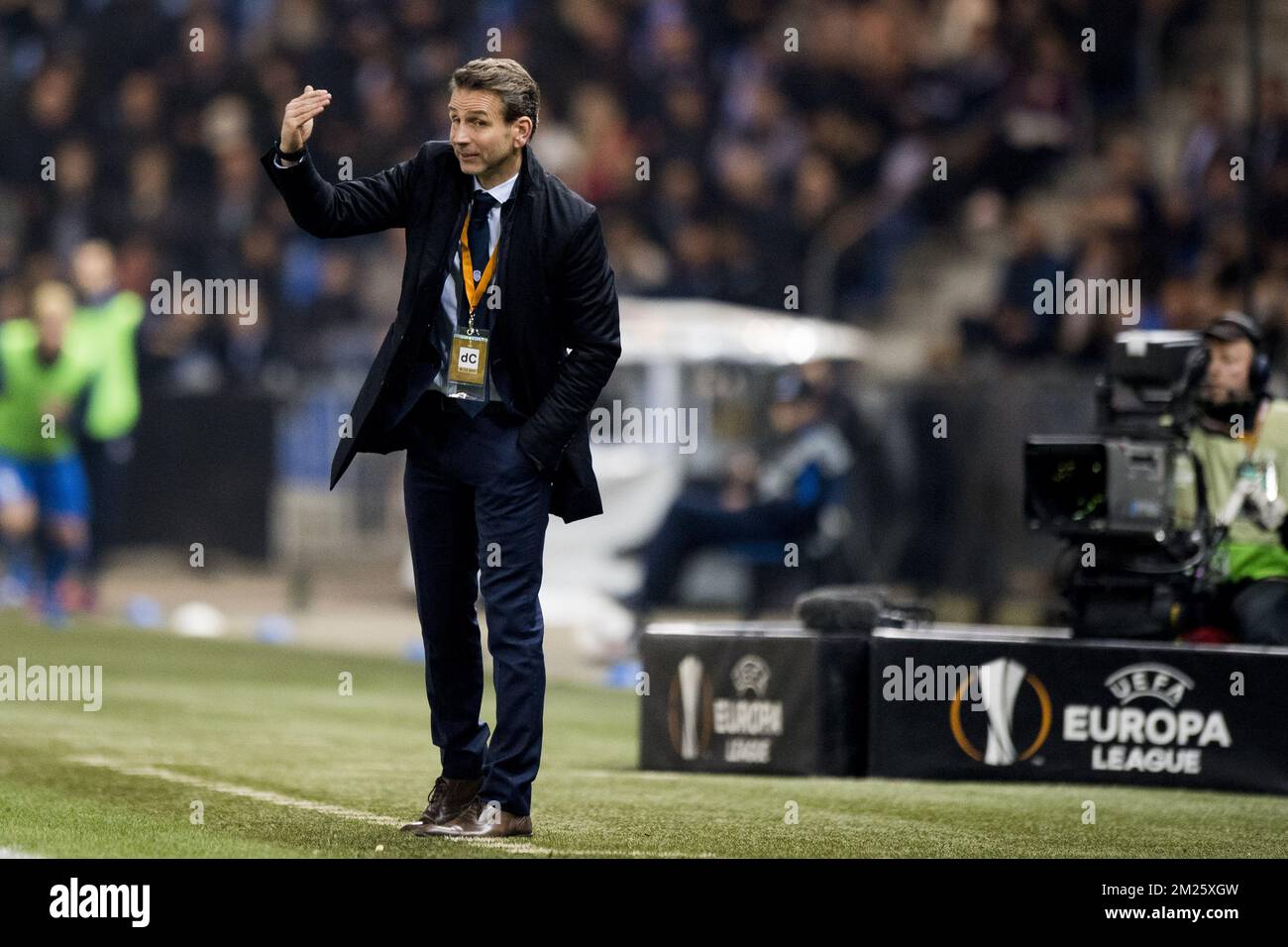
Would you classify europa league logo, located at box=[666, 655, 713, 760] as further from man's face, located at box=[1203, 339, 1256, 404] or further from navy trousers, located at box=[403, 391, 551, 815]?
navy trousers, located at box=[403, 391, 551, 815]

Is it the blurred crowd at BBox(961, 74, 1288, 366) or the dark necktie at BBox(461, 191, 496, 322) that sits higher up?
the blurred crowd at BBox(961, 74, 1288, 366)

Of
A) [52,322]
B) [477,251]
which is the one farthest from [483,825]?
[52,322]

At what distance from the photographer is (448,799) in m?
7.33

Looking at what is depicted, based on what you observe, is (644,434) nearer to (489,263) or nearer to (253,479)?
(253,479)

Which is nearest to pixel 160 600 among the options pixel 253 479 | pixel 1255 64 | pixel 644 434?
pixel 253 479

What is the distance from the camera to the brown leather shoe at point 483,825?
23.2ft

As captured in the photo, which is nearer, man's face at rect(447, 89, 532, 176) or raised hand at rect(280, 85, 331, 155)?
raised hand at rect(280, 85, 331, 155)

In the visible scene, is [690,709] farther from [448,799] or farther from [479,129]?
[479,129]

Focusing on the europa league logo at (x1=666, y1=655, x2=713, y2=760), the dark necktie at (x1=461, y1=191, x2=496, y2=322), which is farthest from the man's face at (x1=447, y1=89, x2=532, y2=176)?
the europa league logo at (x1=666, y1=655, x2=713, y2=760)

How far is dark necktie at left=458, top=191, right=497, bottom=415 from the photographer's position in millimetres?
7070

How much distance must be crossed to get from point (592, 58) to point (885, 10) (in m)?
3.01

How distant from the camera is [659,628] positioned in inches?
392

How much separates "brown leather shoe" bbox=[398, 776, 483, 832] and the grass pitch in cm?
15

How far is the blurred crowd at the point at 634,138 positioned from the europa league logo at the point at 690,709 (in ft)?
21.5
